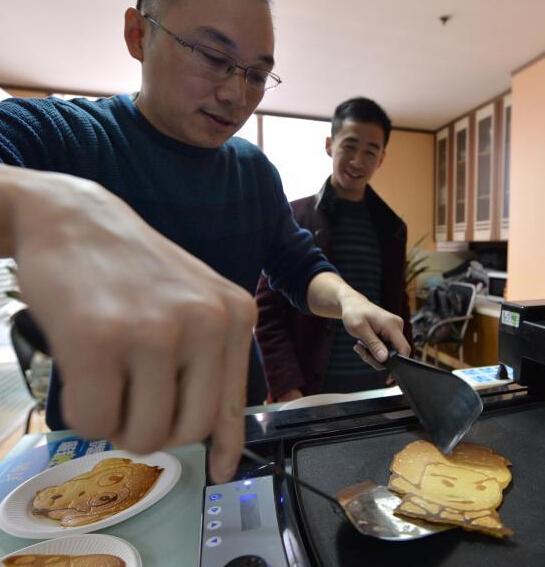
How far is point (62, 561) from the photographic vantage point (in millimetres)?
337

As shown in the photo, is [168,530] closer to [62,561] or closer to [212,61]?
[62,561]

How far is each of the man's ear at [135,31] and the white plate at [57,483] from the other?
0.66 metres

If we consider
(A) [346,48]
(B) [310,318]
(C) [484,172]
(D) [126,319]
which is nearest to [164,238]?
(D) [126,319]

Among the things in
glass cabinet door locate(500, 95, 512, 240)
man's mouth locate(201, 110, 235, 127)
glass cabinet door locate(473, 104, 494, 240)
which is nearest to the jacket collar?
man's mouth locate(201, 110, 235, 127)

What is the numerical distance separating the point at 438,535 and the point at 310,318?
83cm

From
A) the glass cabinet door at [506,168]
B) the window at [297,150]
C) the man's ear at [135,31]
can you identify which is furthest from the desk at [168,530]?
the glass cabinet door at [506,168]

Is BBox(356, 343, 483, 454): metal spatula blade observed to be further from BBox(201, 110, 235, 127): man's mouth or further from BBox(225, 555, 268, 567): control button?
BBox(201, 110, 235, 127): man's mouth

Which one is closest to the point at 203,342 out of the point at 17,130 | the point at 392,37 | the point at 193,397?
the point at 193,397

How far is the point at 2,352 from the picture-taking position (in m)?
2.27

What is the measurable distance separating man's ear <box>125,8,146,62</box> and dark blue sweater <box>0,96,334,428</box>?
0.09 m

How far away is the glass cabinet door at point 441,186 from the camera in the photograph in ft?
10.6

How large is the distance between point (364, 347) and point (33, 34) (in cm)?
227

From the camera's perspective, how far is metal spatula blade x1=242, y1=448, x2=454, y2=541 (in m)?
0.32

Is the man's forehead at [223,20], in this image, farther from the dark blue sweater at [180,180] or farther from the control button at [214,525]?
the control button at [214,525]
